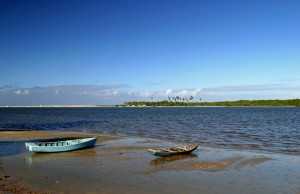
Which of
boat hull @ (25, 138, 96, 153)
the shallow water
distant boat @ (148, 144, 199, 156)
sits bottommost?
the shallow water

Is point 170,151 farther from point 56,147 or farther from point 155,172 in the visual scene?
point 56,147

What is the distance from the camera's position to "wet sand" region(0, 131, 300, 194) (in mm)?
17375

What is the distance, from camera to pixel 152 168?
23047 mm

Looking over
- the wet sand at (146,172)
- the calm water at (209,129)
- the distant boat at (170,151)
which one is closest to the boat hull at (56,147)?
the wet sand at (146,172)

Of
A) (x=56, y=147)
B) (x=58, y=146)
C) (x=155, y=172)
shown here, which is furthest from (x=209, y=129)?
(x=155, y=172)

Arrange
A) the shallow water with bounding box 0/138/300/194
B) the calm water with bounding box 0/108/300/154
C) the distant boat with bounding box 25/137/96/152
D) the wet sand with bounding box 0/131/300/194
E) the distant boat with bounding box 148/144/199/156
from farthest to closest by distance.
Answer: the calm water with bounding box 0/108/300/154 < the distant boat with bounding box 25/137/96/152 < the distant boat with bounding box 148/144/199/156 < the shallow water with bounding box 0/138/300/194 < the wet sand with bounding box 0/131/300/194

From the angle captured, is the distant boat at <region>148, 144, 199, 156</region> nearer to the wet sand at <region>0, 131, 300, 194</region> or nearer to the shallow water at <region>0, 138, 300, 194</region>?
the wet sand at <region>0, 131, 300, 194</region>

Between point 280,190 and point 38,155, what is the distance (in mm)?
19297

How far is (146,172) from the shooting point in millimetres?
21641

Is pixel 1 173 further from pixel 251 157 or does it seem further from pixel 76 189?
pixel 251 157

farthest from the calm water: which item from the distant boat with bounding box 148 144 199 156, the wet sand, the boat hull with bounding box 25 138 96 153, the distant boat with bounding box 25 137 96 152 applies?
the boat hull with bounding box 25 138 96 153

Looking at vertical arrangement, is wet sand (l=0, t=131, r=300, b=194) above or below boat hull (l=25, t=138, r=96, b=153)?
below

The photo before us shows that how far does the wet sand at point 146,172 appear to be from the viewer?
57.0 feet

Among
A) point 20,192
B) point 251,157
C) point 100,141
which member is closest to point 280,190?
point 251,157
